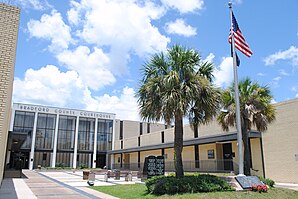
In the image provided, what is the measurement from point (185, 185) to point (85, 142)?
49766 mm

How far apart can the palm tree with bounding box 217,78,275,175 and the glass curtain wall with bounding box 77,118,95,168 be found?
149 feet

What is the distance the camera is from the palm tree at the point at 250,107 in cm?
1758

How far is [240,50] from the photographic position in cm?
1586

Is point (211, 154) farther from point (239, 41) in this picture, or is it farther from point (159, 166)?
point (239, 41)

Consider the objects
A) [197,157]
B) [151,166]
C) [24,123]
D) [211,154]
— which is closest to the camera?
[151,166]

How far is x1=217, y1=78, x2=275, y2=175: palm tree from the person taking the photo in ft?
57.7

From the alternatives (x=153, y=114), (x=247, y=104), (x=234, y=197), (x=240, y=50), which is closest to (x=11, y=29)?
(x=153, y=114)

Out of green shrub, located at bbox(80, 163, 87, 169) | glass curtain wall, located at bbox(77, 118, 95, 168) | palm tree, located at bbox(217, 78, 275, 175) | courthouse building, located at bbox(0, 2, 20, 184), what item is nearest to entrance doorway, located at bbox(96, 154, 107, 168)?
glass curtain wall, located at bbox(77, 118, 95, 168)

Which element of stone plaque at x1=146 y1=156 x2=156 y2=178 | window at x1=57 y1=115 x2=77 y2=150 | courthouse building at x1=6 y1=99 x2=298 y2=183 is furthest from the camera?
window at x1=57 y1=115 x2=77 y2=150

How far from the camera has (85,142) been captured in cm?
5984

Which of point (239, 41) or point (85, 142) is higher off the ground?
point (239, 41)

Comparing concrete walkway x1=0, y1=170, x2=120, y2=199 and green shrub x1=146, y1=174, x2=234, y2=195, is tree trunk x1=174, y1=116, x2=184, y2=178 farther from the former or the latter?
concrete walkway x1=0, y1=170, x2=120, y2=199

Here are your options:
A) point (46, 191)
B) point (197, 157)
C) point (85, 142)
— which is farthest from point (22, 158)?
point (46, 191)

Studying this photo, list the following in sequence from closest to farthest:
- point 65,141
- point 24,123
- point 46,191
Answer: point 46,191
point 24,123
point 65,141
